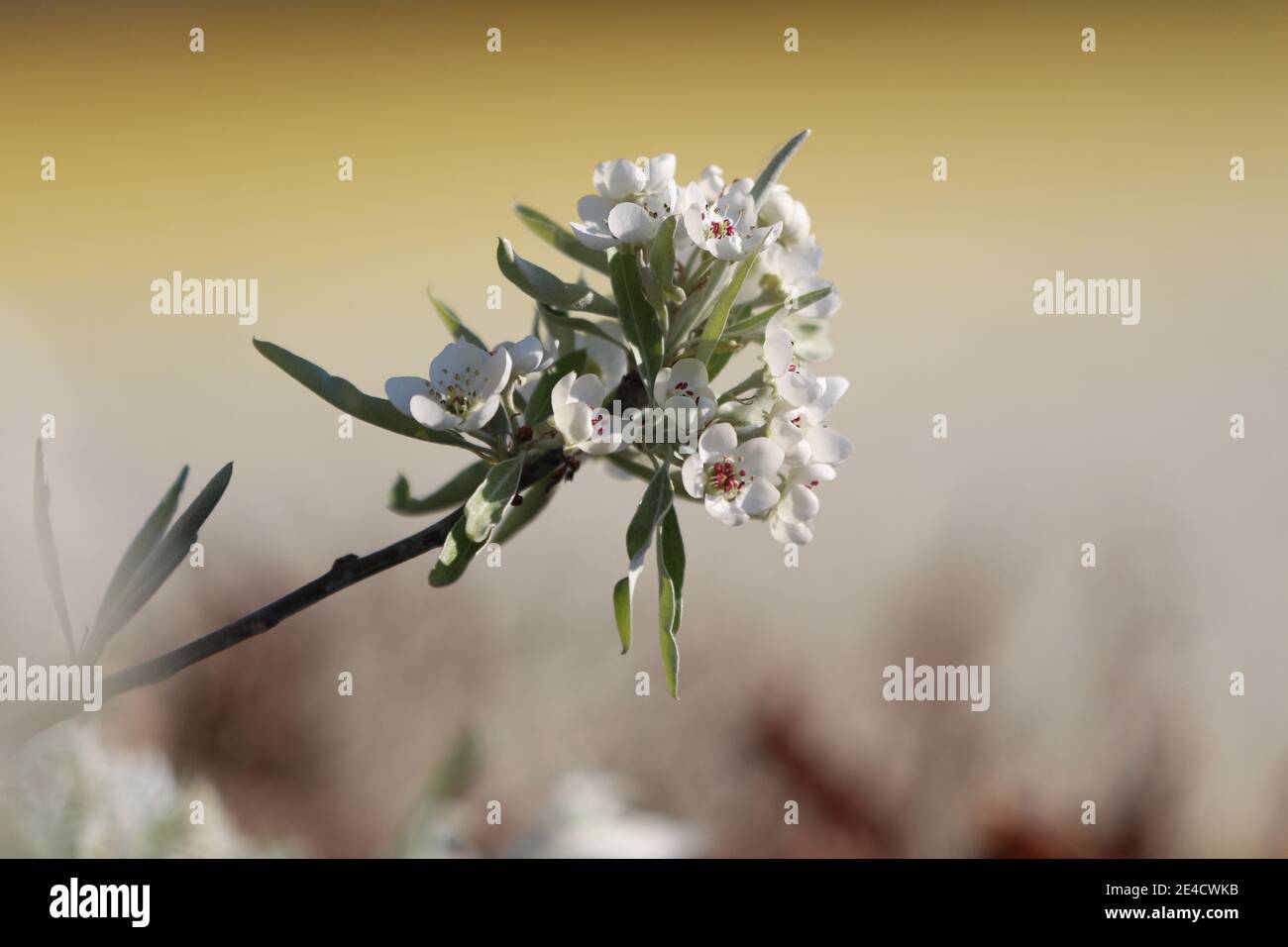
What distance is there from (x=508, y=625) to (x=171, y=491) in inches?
69.4

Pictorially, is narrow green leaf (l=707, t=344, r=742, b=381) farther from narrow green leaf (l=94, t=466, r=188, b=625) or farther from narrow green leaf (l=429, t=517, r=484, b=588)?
narrow green leaf (l=94, t=466, r=188, b=625)

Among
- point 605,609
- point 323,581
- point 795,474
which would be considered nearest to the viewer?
point 323,581

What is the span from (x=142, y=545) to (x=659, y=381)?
0.44 m

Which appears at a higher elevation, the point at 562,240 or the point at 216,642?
the point at 562,240

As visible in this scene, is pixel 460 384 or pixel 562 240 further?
pixel 562 240

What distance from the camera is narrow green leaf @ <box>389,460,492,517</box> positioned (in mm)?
905

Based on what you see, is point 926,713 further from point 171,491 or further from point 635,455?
point 171,491

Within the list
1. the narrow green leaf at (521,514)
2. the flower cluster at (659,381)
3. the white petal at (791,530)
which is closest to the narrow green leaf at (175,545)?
the flower cluster at (659,381)

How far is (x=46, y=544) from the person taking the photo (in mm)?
834

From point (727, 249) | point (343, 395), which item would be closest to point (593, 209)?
point (727, 249)

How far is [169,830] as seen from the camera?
0.84 meters

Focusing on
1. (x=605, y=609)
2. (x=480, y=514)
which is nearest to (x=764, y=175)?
(x=480, y=514)

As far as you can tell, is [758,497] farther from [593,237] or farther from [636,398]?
[593,237]

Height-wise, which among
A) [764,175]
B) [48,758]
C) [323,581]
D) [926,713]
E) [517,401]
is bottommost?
[926,713]
